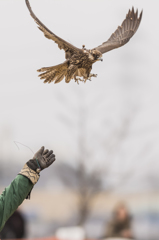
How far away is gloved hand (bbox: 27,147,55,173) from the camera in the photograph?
9.77 ft

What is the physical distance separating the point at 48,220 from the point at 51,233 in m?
1.59

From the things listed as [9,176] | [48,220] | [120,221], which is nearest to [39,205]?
[48,220]

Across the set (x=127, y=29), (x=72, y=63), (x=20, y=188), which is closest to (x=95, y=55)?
(x=72, y=63)

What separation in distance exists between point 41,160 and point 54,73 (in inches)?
21.3

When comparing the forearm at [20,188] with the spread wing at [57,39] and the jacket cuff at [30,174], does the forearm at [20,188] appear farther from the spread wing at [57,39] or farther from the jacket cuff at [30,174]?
the spread wing at [57,39]

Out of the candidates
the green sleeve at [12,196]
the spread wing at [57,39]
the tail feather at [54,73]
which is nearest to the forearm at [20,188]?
the green sleeve at [12,196]

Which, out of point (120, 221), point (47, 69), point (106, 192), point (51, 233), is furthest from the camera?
point (106, 192)

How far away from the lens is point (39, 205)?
1393cm

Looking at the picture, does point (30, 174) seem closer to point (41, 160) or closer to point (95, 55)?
point (41, 160)

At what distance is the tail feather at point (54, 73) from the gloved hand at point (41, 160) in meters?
0.45

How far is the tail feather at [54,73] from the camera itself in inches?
124

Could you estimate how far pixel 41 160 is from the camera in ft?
9.80

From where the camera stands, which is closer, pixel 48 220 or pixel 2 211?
pixel 2 211

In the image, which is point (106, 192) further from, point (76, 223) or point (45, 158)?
point (45, 158)
